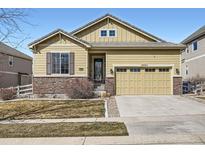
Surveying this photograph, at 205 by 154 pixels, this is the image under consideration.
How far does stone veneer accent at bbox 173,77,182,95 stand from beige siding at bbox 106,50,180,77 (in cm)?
94

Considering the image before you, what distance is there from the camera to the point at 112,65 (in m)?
24.6

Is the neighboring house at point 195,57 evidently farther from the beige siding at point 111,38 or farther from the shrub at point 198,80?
the beige siding at point 111,38

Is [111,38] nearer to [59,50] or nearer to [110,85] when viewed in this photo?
[110,85]

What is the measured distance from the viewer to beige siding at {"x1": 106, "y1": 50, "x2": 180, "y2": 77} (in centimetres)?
2453

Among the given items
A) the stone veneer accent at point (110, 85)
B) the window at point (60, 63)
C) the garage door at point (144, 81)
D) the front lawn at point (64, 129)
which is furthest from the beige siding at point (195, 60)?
the front lawn at point (64, 129)

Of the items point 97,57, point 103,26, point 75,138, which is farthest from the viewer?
point 103,26

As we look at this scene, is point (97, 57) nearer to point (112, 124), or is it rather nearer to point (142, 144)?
point (112, 124)

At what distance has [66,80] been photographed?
2392 cm

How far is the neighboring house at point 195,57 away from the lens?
32031 millimetres

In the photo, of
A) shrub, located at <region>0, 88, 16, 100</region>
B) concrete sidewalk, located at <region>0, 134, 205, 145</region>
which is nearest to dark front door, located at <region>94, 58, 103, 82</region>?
shrub, located at <region>0, 88, 16, 100</region>

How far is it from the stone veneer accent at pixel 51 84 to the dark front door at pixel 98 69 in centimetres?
235

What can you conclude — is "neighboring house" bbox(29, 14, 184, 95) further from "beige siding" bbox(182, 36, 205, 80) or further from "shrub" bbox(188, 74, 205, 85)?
"beige siding" bbox(182, 36, 205, 80)

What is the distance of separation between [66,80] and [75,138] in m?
14.6
